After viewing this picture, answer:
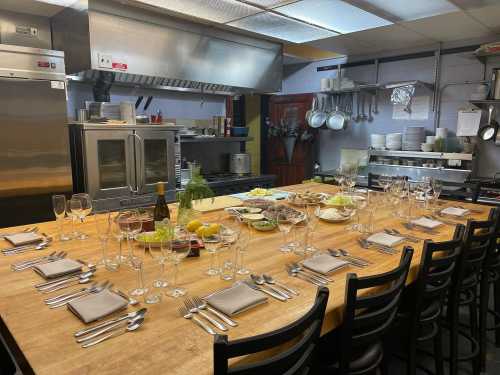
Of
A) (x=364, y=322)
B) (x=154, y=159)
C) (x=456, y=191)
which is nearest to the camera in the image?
(x=364, y=322)

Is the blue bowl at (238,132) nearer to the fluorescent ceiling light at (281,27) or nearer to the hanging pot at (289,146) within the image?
the hanging pot at (289,146)

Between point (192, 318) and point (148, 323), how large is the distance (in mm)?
118

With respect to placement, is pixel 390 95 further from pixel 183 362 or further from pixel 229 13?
pixel 183 362

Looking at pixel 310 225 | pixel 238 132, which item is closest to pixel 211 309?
pixel 310 225

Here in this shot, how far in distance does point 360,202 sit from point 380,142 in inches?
106

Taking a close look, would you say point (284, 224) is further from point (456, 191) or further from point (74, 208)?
point (456, 191)

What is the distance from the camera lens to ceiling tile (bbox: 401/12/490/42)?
10.7 ft

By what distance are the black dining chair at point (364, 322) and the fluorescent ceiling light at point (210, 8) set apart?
2.43 metres

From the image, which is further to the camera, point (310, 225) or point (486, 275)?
point (486, 275)

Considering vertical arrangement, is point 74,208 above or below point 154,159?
below

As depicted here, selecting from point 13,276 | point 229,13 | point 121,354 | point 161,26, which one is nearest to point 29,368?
point 121,354

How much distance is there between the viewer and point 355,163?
16.2 ft

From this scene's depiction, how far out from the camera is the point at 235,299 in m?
1.08

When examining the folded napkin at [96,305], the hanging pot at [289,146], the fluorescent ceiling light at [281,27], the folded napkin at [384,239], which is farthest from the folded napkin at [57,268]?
the hanging pot at [289,146]
